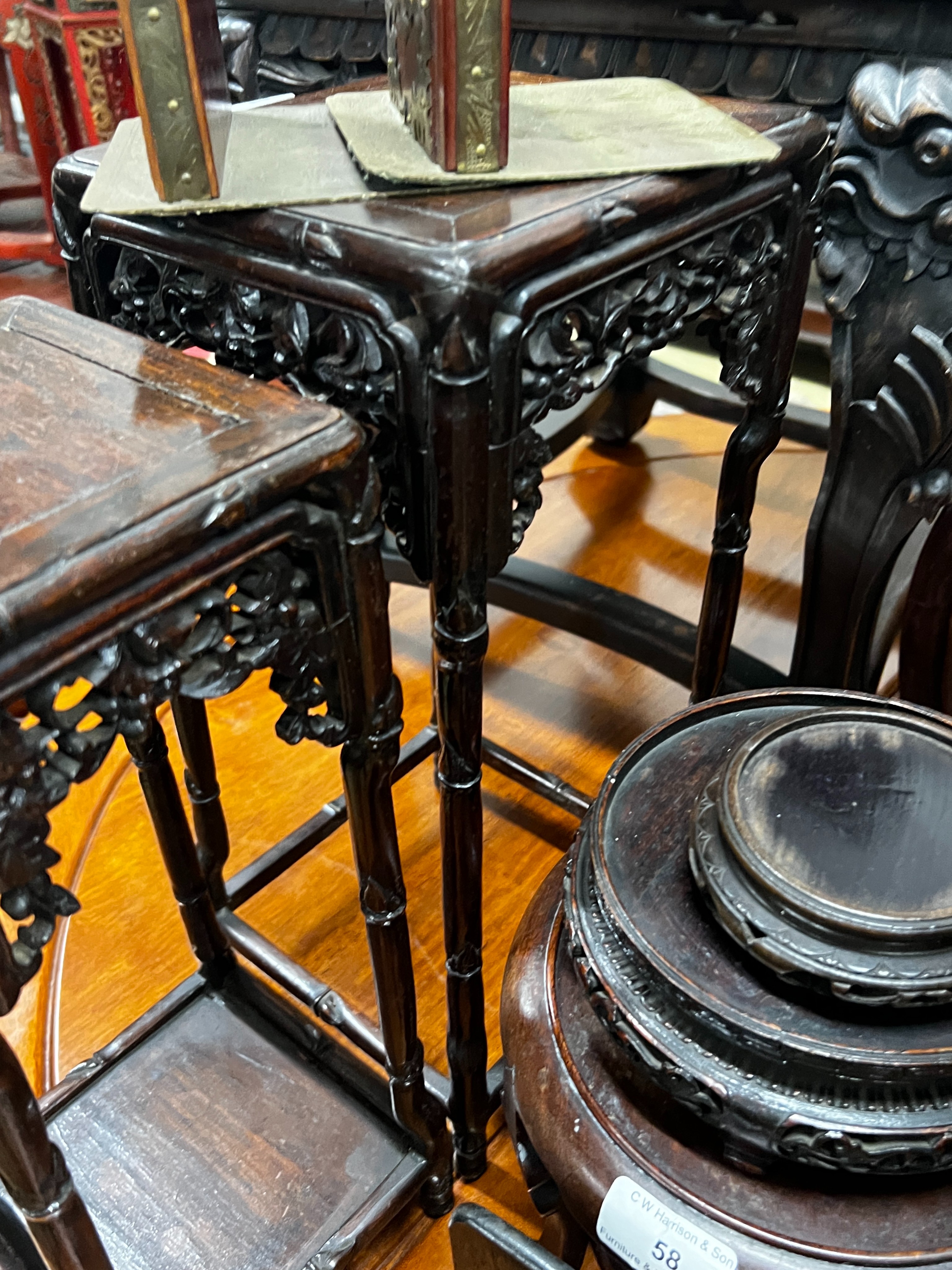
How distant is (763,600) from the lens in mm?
1655

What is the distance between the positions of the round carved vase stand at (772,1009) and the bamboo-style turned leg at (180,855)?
14.7 inches

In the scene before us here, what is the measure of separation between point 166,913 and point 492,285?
35.3 inches

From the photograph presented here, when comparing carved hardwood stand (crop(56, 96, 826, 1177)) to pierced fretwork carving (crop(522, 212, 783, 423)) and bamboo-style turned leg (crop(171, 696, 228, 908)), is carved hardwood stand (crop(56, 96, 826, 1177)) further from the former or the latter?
bamboo-style turned leg (crop(171, 696, 228, 908))

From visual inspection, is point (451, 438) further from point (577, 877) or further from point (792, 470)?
point (792, 470)

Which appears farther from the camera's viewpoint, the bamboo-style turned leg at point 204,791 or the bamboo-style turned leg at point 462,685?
the bamboo-style turned leg at point 204,791

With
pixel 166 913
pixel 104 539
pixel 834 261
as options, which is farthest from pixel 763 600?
pixel 104 539

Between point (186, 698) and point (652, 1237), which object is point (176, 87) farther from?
point (652, 1237)

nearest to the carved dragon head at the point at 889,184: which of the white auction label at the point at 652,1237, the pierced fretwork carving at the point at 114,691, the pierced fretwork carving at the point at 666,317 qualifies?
the pierced fretwork carving at the point at 666,317

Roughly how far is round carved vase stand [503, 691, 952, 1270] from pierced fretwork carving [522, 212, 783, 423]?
0.26m

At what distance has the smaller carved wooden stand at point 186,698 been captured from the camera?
1.41 feet

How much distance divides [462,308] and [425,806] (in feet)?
2.90

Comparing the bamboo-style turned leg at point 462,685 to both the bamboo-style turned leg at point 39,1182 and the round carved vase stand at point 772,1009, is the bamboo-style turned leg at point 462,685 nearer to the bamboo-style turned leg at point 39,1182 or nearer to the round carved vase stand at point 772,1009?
the round carved vase stand at point 772,1009

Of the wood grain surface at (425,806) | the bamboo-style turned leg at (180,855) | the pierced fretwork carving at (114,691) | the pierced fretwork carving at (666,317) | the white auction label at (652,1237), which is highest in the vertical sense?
the pierced fretwork carving at (666,317)

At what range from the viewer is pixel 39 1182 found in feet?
1.63
